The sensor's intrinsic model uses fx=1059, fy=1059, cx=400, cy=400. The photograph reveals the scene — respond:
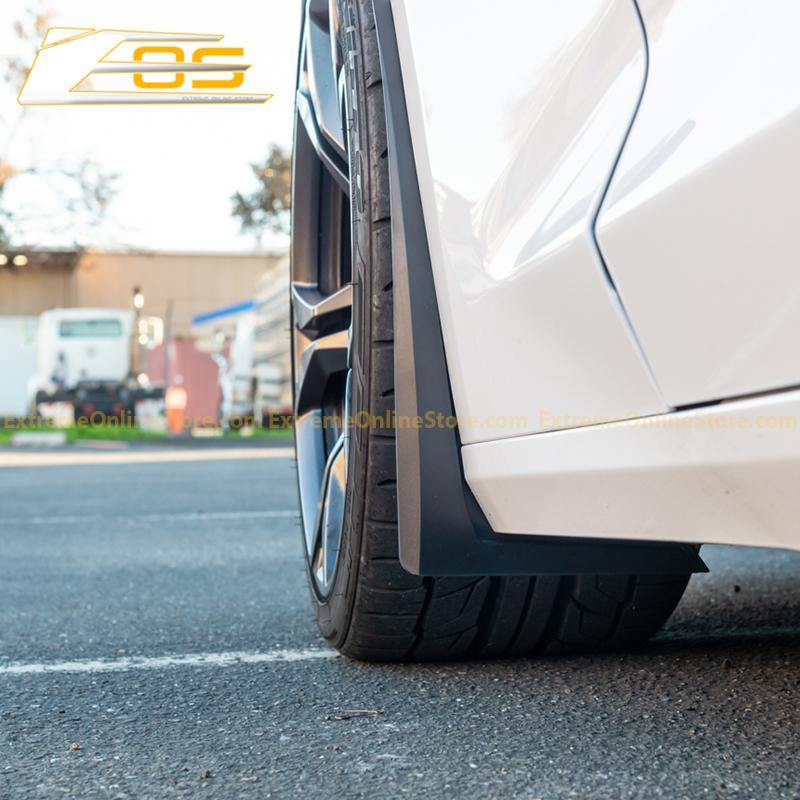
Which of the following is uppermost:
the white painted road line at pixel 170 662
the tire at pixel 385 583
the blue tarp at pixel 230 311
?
the blue tarp at pixel 230 311

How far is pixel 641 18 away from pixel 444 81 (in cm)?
35

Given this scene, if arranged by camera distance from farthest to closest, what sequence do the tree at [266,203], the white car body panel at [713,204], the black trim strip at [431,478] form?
1. the tree at [266,203]
2. the black trim strip at [431,478]
3. the white car body panel at [713,204]

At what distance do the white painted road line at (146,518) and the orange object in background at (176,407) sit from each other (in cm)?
1117

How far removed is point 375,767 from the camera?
1129 mm

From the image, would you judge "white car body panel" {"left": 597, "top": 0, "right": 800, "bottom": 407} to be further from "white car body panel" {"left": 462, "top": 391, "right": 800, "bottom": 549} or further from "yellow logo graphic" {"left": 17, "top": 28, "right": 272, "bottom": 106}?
"yellow logo graphic" {"left": 17, "top": 28, "right": 272, "bottom": 106}

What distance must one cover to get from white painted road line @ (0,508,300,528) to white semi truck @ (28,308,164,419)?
1229cm

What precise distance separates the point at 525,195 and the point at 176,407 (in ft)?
49.5

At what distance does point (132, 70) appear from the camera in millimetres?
1857

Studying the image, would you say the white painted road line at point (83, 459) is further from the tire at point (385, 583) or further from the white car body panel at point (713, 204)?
the white car body panel at point (713, 204)

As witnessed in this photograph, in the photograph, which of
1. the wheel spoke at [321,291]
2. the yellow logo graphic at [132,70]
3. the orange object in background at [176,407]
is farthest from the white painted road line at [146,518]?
the orange object in background at [176,407]

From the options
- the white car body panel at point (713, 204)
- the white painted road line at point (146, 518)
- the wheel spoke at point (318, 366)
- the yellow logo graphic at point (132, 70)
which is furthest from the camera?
the white painted road line at point (146, 518)

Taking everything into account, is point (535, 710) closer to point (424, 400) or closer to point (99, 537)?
point (424, 400)

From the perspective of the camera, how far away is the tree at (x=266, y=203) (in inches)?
867

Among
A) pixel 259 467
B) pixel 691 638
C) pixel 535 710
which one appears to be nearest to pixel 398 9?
pixel 535 710
